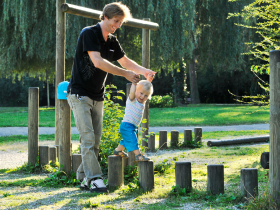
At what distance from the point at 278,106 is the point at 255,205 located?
789mm

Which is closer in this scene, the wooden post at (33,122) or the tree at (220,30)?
the wooden post at (33,122)

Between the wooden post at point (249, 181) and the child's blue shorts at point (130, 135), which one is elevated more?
the child's blue shorts at point (130, 135)

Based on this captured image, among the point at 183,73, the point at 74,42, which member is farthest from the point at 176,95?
the point at 74,42

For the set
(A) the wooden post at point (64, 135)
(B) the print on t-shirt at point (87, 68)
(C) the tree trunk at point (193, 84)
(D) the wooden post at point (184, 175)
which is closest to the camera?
(D) the wooden post at point (184, 175)

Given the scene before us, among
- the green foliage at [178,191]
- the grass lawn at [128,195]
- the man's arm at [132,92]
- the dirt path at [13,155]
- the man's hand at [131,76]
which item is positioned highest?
the man's hand at [131,76]

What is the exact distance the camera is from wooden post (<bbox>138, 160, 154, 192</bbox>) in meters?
3.55

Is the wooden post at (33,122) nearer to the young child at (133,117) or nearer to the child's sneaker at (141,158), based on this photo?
the young child at (133,117)

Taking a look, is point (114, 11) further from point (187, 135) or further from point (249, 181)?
point (187, 135)

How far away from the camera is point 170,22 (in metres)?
12.9

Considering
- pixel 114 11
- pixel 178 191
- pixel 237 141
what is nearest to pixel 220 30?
pixel 237 141

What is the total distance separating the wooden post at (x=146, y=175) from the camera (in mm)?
3547

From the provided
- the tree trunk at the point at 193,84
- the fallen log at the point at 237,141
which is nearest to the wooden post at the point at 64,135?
the fallen log at the point at 237,141

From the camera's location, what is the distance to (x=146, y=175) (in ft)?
11.6

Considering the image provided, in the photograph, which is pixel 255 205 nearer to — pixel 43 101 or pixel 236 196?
pixel 236 196
